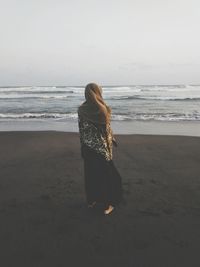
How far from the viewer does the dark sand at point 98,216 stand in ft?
11.7

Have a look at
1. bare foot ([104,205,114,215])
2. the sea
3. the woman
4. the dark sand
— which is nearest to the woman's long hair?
the woman

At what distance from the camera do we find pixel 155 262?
3.42 metres

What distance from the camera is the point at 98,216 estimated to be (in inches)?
180

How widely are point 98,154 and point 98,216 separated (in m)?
0.80

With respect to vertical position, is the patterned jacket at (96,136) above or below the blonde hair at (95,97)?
below

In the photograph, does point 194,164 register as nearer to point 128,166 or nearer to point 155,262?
point 128,166

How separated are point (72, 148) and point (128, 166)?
A: 2353 millimetres

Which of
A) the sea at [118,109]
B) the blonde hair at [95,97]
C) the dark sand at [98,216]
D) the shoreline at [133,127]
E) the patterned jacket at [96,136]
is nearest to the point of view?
the dark sand at [98,216]

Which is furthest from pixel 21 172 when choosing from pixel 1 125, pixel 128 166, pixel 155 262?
pixel 1 125

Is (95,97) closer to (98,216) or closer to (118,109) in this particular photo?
(98,216)

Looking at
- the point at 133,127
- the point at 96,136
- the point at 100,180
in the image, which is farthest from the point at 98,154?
the point at 133,127

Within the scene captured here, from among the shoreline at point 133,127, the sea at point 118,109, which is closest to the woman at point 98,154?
the shoreline at point 133,127

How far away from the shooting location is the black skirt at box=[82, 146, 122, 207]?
4.61m

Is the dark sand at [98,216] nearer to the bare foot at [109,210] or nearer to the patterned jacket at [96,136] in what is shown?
the bare foot at [109,210]
